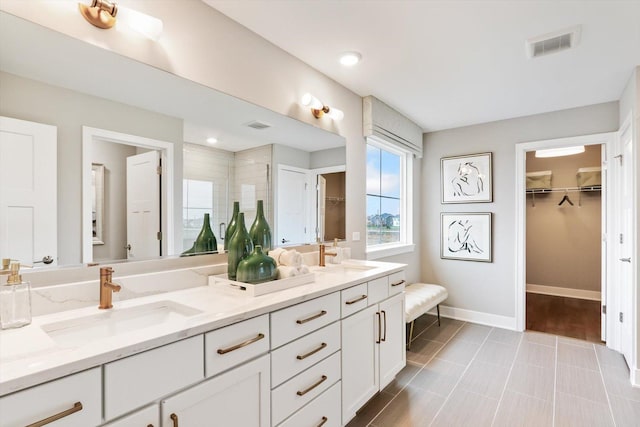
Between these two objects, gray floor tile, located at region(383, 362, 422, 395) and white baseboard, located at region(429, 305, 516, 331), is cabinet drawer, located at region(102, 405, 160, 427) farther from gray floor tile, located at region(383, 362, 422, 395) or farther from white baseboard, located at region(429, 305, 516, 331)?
white baseboard, located at region(429, 305, 516, 331)

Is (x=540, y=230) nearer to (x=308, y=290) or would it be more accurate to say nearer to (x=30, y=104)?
(x=308, y=290)

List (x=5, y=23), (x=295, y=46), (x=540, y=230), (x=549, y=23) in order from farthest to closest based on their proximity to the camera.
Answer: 1. (x=540, y=230)
2. (x=295, y=46)
3. (x=549, y=23)
4. (x=5, y=23)

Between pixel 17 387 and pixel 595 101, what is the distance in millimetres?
4383

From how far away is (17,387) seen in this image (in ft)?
2.37

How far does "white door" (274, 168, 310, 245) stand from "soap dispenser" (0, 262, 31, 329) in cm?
130

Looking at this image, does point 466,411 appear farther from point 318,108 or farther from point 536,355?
point 318,108

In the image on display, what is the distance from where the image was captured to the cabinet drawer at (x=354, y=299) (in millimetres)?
1795

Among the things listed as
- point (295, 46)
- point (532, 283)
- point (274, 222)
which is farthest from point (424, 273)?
point (295, 46)

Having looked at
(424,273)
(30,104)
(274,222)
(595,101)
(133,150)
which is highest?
(595,101)

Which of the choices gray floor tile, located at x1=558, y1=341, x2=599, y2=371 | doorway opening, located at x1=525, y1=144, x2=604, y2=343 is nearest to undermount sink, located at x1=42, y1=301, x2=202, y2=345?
gray floor tile, located at x1=558, y1=341, x2=599, y2=371

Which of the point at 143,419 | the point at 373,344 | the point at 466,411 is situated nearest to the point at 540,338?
the point at 466,411

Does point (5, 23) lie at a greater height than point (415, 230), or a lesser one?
greater

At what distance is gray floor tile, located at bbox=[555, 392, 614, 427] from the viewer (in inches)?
77.5

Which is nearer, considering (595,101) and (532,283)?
(595,101)
